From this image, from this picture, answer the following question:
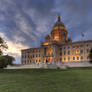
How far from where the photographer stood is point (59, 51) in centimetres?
7588

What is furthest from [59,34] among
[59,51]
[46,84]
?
[46,84]

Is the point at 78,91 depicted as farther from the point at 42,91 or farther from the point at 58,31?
the point at 58,31

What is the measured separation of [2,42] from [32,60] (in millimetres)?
53098

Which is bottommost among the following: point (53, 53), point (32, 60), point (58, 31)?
point (32, 60)

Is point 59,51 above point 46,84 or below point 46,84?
above

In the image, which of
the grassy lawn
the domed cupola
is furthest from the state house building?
the grassy lawn

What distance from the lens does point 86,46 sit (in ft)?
212

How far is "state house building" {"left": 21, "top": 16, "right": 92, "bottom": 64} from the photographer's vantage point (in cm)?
6575

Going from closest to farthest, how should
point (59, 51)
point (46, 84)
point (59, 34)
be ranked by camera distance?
point (46, 84) → point (59, 51) → point (59, 34)

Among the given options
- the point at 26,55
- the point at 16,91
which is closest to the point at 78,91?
the point at 16,91

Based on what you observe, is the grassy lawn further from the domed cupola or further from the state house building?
the domed cupola

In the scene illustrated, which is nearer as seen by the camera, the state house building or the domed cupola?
the state house building

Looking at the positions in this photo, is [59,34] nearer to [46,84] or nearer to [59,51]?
[59,51]

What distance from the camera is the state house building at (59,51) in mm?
65750
